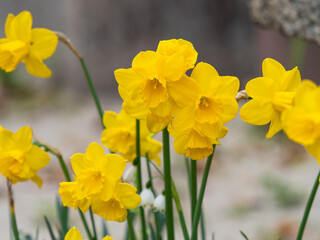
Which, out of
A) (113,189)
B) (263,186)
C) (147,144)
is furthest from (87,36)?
(113,189)

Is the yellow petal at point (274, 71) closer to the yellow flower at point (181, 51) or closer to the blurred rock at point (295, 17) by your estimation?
the yellow flower at point (181, 51)

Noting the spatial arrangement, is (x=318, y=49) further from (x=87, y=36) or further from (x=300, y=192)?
(x=87, y=36)

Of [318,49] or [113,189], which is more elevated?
[113,189]

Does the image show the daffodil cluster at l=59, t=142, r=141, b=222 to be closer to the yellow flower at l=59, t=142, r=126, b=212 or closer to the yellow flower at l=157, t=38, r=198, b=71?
the yellow flower at l=59, t=142, r=126, b=212

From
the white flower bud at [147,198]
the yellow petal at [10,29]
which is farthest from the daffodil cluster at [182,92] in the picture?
the yellow petal at [10,29]

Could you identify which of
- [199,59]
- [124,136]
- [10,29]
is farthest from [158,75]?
[199,59]

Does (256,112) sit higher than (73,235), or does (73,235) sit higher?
(256,112)

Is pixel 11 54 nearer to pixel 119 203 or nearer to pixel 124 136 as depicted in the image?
pixel 124 136

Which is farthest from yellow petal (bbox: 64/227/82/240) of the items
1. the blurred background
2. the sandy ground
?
the blurred background
